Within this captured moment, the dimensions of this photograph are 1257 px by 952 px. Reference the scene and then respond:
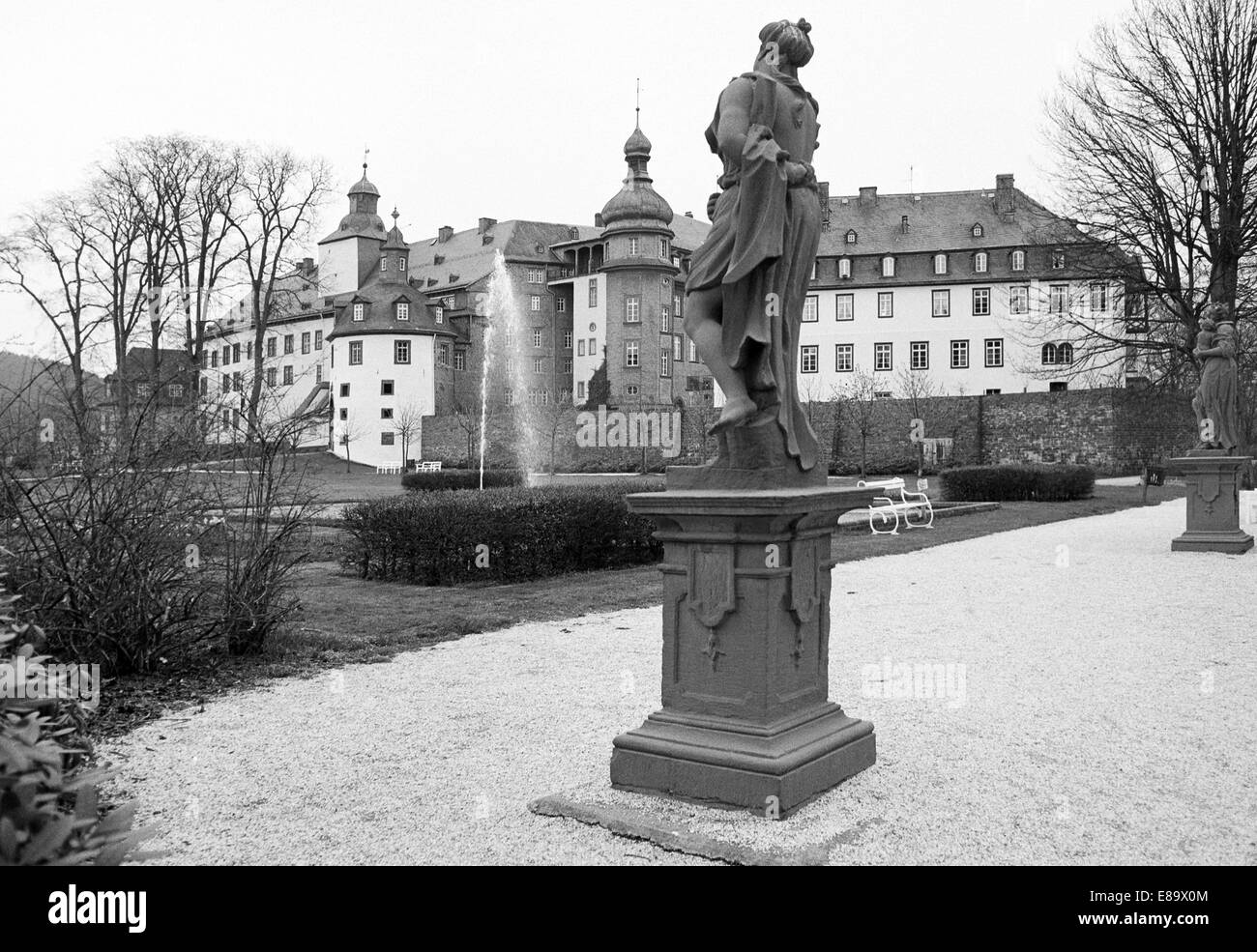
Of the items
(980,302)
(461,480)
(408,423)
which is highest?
(980,302)

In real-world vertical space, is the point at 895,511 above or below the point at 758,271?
below

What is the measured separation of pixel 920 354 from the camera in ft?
201

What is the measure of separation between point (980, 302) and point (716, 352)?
58.8 meters

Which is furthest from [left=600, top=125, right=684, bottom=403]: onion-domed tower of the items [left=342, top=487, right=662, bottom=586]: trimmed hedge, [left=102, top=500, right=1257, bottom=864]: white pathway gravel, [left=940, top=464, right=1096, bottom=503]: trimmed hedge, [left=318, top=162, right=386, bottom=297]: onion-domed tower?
[left=102, top=500, right=1257, bottom=864]: white pathway gravel

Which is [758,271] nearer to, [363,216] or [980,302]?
[980,302]

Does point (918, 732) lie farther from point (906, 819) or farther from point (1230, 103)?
point (1230, 103)

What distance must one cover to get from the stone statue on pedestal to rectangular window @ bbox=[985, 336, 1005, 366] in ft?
191

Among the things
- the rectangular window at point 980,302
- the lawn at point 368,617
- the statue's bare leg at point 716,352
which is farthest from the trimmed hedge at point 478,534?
the rectangular window at point 980,302

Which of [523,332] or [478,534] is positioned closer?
[478,534]

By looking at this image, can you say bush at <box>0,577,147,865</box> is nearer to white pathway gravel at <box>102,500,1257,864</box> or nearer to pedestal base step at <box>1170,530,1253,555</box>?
white pathway gravel at <box>102,500,1257,864</box>

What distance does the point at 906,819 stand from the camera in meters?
4.32

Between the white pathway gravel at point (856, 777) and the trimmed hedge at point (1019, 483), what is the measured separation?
18097 mm

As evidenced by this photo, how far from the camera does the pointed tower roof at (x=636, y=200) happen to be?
66.9 meters

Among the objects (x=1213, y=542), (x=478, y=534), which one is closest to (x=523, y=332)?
(x=1213, y=542)
